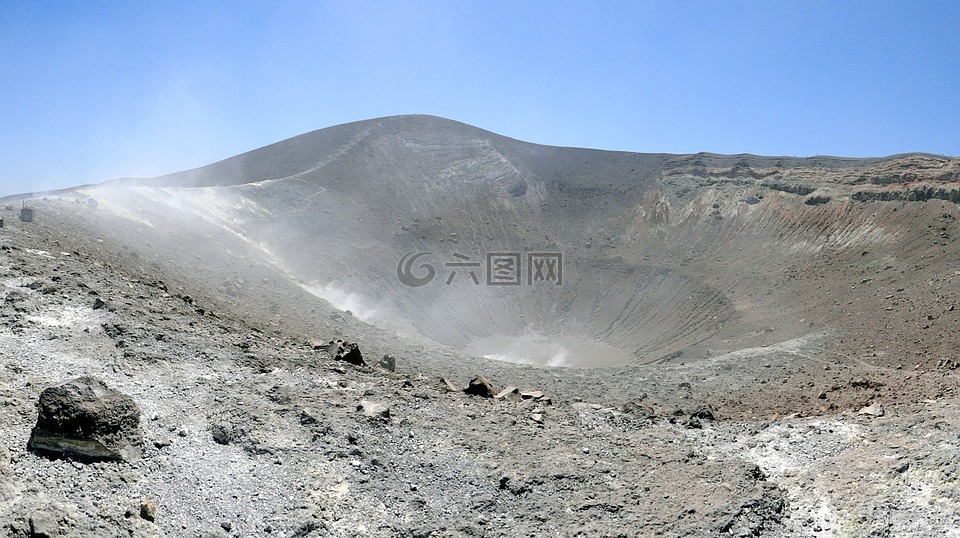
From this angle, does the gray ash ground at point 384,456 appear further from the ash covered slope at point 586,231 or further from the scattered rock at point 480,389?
the ash covered slope at point 586,231

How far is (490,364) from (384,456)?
8.54 metres

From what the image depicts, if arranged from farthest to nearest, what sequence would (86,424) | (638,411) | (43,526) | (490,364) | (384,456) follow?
(490,364)
(638,411)
(384,456)
(86,424)
(43,526)

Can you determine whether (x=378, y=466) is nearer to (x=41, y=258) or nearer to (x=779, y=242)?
(x=41, y=258)

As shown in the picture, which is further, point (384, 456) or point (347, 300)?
point (347, 300)

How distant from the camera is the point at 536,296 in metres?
33.2

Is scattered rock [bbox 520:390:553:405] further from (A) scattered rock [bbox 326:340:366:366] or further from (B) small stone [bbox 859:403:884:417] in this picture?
(B) small stone [bbox 859:403:884:417]

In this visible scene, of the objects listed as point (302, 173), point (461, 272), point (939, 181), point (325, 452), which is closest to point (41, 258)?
point (325, 452)

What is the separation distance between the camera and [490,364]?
16.3m

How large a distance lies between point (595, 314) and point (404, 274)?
906cm

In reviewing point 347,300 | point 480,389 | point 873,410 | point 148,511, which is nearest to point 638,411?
point 480,389

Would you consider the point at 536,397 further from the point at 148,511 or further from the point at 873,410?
the point at 148,511
